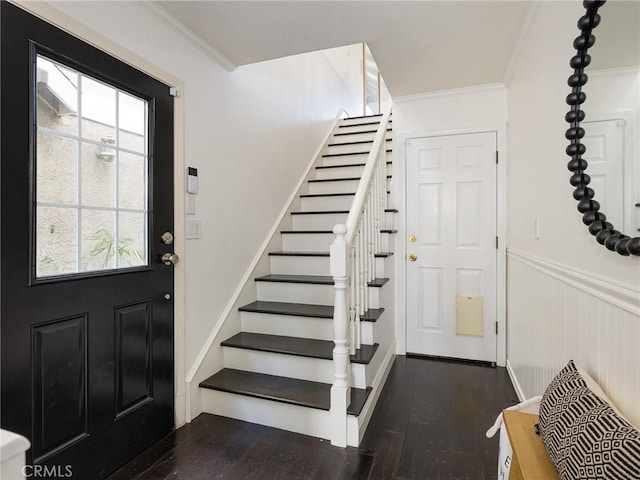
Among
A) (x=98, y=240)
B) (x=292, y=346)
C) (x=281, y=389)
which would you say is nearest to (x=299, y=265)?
(x=292, y=346)

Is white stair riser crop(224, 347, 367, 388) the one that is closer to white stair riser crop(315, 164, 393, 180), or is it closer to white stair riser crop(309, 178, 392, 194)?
white stair riser crop(309, 178, 392, 194)

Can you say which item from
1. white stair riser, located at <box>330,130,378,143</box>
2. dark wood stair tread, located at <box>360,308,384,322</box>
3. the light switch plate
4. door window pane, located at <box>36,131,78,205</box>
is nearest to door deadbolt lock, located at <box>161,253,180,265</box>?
the light switch plate

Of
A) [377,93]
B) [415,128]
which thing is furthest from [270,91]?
[377,93]

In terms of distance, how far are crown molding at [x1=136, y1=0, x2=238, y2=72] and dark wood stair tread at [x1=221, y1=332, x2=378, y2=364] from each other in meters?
1.86

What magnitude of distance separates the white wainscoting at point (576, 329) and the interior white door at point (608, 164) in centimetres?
21

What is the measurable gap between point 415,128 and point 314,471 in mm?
2704

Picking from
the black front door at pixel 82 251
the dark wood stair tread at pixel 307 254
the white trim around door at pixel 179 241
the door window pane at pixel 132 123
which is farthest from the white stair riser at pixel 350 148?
the door window pane at pixel 132 123

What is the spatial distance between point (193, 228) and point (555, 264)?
1.89m

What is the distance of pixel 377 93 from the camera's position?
596cm

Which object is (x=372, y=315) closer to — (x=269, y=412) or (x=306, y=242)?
(x=269, y=412)

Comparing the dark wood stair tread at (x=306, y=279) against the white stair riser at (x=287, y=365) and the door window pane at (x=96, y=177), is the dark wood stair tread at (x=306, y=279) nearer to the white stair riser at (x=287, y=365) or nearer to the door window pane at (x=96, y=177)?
the white stair riser at (x=287, y=365)

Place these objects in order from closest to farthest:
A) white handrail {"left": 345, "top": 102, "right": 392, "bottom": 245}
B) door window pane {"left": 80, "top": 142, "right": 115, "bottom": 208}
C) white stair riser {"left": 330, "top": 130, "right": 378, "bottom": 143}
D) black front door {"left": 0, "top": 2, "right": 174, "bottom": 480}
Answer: black front door {"left": 0, "top": 2, "right": 174, "bottom": 480} < door window pane {"left": 80, "top": 142, "right": 115, "bottom": 208} < white handrail {"left": 345, "top": 102, "right": 392, "bottom": 245} < white stair riser {"left": 330, "top": 130, "right": 378, "bottom": 143}

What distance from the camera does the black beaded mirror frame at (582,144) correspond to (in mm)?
974

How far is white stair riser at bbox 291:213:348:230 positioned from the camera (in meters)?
3.14
